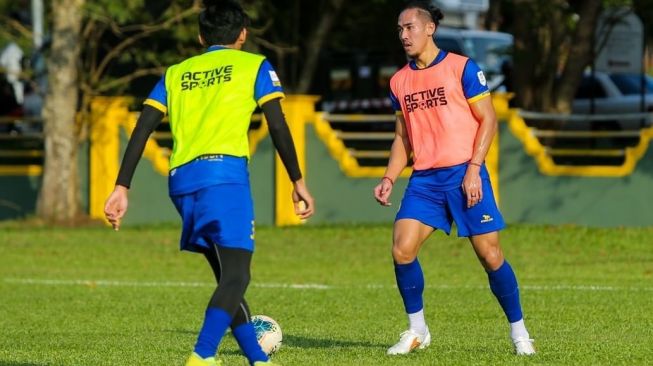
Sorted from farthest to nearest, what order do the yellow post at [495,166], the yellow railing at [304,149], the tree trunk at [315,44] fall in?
the tree trunk at [315,44] < the yellow post at [495,166] < the yellow railing at [304,149]

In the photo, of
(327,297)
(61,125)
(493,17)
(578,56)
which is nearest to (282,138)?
(327,297)

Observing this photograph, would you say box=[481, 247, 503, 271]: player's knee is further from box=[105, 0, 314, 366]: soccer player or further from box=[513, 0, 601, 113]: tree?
box=[513, 0, 601, 113]: tree

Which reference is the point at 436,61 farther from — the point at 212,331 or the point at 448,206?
the point at 212,331

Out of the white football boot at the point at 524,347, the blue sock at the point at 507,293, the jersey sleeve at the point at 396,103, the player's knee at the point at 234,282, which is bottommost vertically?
the white football boot at the point at 524,347

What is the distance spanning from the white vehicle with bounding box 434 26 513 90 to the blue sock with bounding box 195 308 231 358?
24.4 m

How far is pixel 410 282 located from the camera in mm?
9047

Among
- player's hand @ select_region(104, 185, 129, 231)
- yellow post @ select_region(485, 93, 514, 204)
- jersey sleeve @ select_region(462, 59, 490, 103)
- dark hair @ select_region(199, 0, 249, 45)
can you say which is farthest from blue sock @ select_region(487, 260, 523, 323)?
yellow post @ select_region(485, 93, 514, 204)

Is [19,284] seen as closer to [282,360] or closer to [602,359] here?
[282,360]

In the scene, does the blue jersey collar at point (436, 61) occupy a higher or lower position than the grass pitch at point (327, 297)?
higher

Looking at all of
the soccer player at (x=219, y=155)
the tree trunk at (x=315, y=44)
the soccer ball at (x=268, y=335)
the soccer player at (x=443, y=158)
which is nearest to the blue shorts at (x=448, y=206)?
the soccer player at (x=443, y=158)

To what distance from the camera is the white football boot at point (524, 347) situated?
881cm

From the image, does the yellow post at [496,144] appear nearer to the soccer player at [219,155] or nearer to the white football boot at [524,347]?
the white football boot at [524,347]

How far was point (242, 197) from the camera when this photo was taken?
706cm

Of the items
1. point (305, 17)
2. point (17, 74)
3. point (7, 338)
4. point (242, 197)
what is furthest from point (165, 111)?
point (305, 17)
